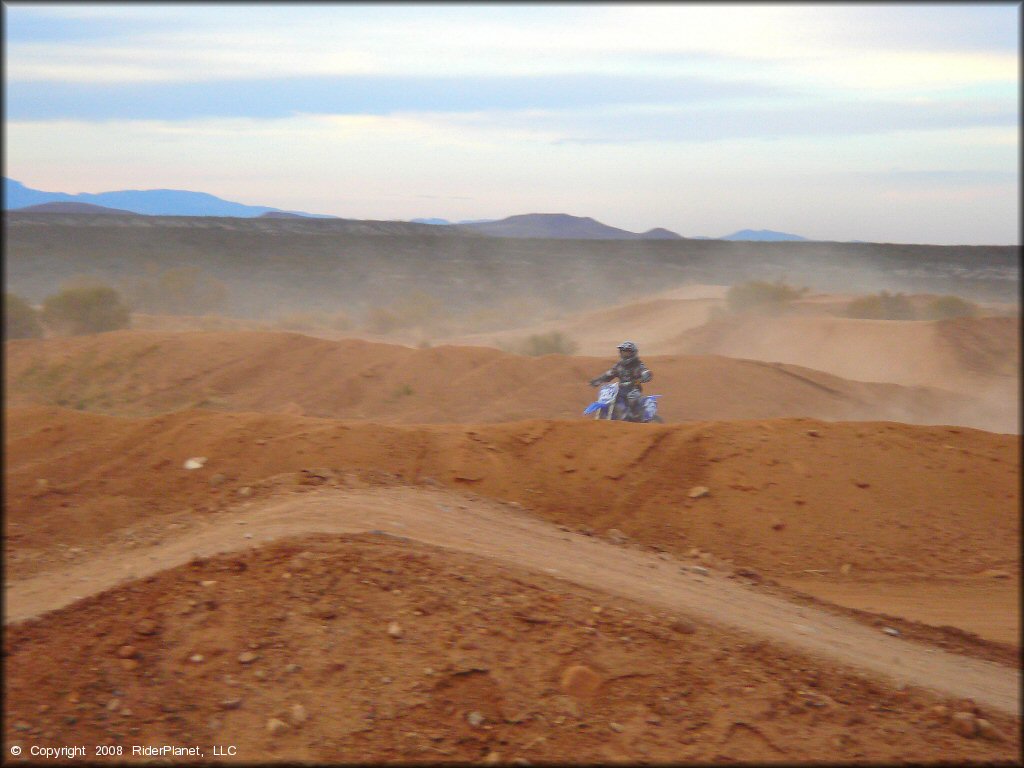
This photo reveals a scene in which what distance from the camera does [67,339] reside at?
17188 millimetres

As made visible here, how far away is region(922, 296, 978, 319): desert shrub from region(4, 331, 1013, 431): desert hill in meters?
12.0

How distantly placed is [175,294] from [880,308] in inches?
1010

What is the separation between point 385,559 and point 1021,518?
6.15 m

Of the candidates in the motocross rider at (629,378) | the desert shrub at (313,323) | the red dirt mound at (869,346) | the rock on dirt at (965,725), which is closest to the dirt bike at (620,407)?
the motocross rider at (629,378)

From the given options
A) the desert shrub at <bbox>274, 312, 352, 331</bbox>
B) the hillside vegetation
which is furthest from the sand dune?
the hillside vegetation

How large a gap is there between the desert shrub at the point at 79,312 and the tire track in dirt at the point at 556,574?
1720cm

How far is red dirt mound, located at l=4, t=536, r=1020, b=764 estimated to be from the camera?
14.4 ft

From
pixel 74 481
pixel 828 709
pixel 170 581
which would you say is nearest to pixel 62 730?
pixel 170 581

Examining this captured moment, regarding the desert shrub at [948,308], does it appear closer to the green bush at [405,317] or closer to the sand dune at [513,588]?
the green bush at [405,317]

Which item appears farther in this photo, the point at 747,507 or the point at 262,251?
the point at 262,251

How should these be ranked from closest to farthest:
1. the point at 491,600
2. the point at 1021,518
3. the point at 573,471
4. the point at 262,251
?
the point at 491,600 < the point at 1021,518 < the point at 573,471 < the point at 262,251

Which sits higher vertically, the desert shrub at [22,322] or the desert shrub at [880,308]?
the desert shrub at [880,308]

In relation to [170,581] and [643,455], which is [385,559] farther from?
[643,455]

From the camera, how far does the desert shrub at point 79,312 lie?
2148cm
